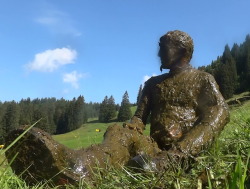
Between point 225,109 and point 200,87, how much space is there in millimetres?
458

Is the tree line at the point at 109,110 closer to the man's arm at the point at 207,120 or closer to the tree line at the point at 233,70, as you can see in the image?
the tree line at the point at 233,70

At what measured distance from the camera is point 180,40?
5.20m

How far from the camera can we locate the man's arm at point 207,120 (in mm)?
4227

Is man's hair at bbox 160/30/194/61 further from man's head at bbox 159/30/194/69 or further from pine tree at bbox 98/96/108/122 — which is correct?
pine tree at bbox 98/96/108/122

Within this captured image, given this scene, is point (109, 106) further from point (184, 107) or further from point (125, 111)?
point (184, 107)

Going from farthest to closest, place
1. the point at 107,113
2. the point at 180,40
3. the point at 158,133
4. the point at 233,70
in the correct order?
the point at 107,113
the point at 233,70
the point at 180,40
the point at 158,133

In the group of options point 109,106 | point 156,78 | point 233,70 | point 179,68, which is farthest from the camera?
point 109,106

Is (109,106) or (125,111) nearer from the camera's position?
(125,111)

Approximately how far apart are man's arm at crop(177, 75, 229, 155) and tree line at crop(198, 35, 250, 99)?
234 feet

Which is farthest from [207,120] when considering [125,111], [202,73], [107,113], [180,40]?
[107,113]

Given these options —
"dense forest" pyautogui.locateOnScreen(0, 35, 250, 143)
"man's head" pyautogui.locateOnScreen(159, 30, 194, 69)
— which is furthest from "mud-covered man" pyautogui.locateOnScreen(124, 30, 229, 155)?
"dense forest" pyautogui.locateOnScreen(0, 35, 250, 143)

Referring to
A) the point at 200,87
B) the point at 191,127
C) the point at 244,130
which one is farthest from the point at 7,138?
the point at 244,130

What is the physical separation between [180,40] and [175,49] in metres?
0.13

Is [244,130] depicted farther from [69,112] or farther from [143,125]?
[69,112]
